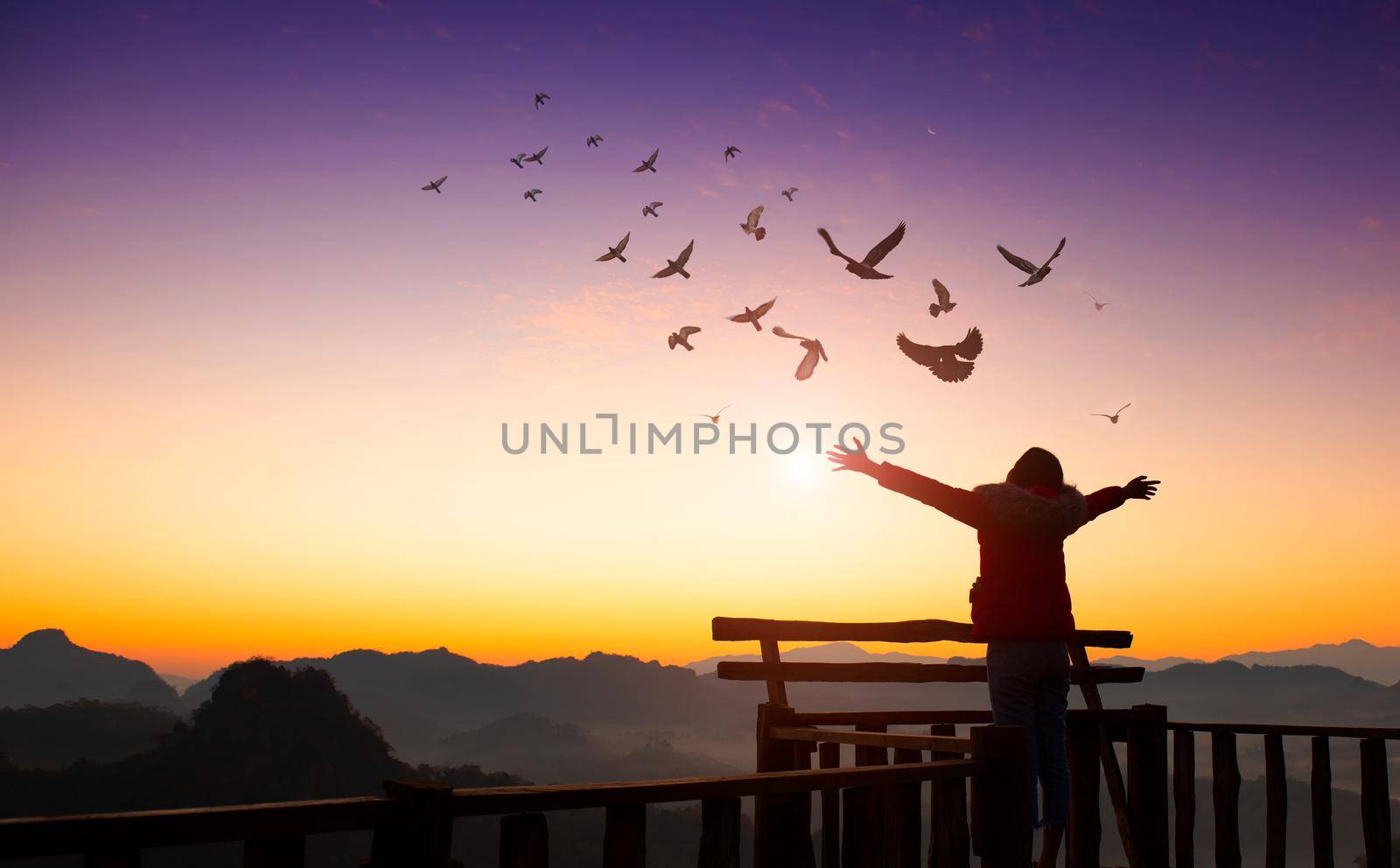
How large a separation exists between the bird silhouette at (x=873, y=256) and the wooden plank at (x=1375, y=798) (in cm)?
594

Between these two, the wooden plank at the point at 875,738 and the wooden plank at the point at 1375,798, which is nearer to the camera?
the wooden plank at the point at 875,738

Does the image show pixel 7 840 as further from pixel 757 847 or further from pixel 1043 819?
pixel 1043 819

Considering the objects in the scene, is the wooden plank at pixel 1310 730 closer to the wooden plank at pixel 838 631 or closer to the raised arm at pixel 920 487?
the wooden plank at pixel 838 631

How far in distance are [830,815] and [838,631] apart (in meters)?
1.37

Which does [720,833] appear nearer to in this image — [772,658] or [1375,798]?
[772,658]

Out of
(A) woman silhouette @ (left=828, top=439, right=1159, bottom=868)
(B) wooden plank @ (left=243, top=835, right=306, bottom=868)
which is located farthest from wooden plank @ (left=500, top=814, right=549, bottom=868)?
(A) woman silhouette @ (left=828, top=439, right=1159, bottom=868)

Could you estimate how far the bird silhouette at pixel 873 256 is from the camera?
33.5 ft

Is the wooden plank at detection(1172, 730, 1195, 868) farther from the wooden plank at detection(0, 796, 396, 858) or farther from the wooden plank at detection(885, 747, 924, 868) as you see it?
the wooden plank at detection(0, 796, 396, 858)

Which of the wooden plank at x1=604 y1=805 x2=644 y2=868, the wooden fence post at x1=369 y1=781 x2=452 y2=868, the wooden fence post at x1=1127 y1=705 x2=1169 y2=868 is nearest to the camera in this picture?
the wooden fence post at x1=369 y1=781 x2=452 y2=868

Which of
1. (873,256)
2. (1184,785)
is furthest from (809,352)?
(1184,785)

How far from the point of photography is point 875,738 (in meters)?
5.91

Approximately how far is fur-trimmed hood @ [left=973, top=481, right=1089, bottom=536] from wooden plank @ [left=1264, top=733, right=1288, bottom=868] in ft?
13.9

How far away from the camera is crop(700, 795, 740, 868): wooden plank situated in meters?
3.87

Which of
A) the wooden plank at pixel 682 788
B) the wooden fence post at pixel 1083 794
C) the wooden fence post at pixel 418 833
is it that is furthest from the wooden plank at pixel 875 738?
the wooden fence post at pixel 418 833
